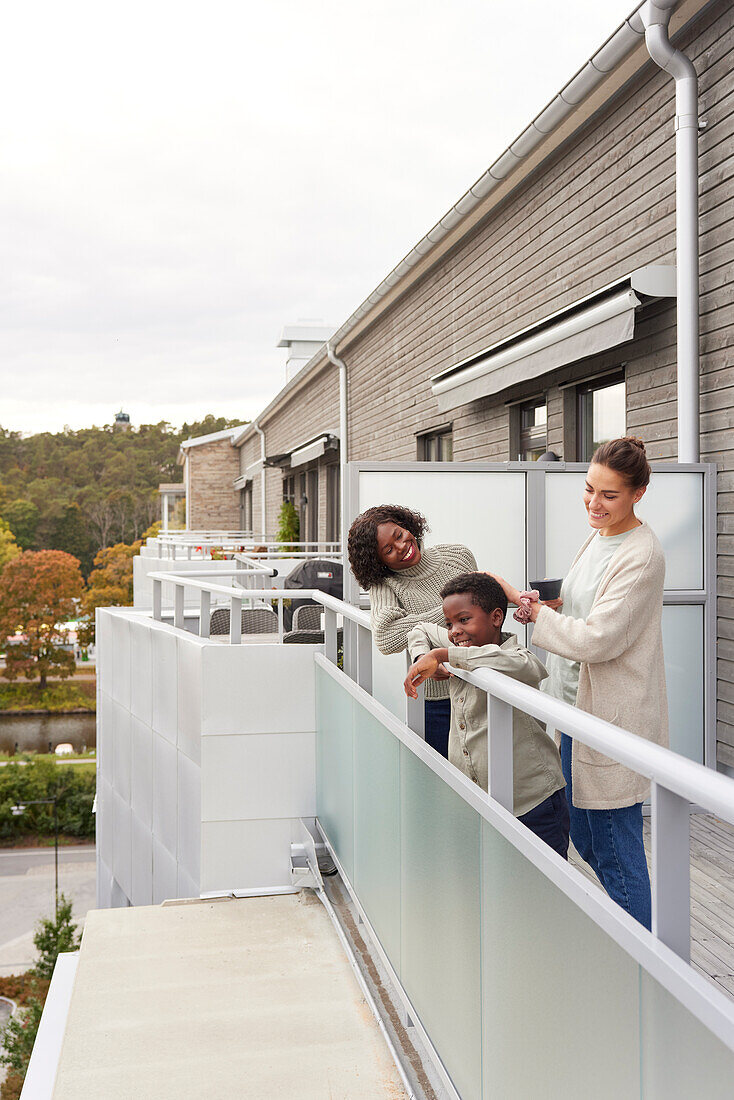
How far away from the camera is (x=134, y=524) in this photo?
89.5 meters

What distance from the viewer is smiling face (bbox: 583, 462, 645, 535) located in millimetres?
2766

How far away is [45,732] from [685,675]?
48225 mm

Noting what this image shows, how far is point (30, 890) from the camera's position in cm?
2636

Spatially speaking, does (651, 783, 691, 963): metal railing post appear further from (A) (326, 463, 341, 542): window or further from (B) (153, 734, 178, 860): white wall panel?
(A) (326, 463, 341, 542): window

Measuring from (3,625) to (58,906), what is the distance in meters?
34.8

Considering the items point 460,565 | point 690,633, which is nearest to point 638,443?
point 460,565

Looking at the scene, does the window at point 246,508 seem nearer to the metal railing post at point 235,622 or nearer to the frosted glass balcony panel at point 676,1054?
the metal railing post at point 235,622

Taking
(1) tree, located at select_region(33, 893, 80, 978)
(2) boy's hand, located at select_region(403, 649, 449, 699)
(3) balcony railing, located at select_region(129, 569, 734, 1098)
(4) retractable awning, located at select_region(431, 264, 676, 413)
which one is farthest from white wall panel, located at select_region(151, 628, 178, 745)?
(1) tree, located at select_region(33, 893, 80, 978)

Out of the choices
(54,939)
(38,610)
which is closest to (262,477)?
(54,939)

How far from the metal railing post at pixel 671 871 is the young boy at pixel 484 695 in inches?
41.7

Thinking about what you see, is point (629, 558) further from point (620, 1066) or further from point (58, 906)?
point (58, 906)

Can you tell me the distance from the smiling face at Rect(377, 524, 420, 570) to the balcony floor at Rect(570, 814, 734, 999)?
1307 mm

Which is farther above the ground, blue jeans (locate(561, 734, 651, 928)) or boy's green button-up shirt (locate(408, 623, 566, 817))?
boy's green button-up shirt (locate(408, 623, 566, 817))

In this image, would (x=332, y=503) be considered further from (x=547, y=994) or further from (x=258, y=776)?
(x=547, y=994)
